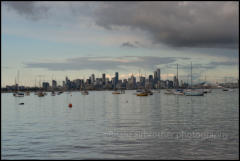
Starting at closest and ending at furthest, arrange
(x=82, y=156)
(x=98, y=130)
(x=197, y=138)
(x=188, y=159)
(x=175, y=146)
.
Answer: (x=188, y=159), (x=82, y=156), (x=175, y=146), (x=197, y=138), (x=98, y=130)

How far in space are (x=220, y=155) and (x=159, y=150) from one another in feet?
16.6

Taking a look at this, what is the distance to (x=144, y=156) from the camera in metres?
22.0

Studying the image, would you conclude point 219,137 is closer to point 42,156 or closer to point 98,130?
point 98,130

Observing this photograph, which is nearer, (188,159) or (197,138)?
(188,159)

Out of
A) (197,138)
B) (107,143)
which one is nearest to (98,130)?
(107,143)

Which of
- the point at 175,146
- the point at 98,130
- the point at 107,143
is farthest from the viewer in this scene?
the point at 98,130

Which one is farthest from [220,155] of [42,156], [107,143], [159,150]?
[42,156]

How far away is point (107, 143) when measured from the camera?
1070 inches

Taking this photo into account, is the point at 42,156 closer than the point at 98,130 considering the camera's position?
Yes

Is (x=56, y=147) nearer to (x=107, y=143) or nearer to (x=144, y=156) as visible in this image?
(x=107, y=143)

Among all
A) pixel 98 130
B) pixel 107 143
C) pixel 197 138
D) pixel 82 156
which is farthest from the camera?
pixel 98 130

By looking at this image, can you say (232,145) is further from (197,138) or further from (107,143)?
(107,143)

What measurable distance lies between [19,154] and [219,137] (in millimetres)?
20571

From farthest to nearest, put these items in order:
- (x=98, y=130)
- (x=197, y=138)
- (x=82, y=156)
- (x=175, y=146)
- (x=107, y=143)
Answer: (x=98, y=130) → (x=197, y=138) → (x=107, y=143) → (x=175, y=146) → (x=82, y=156)
